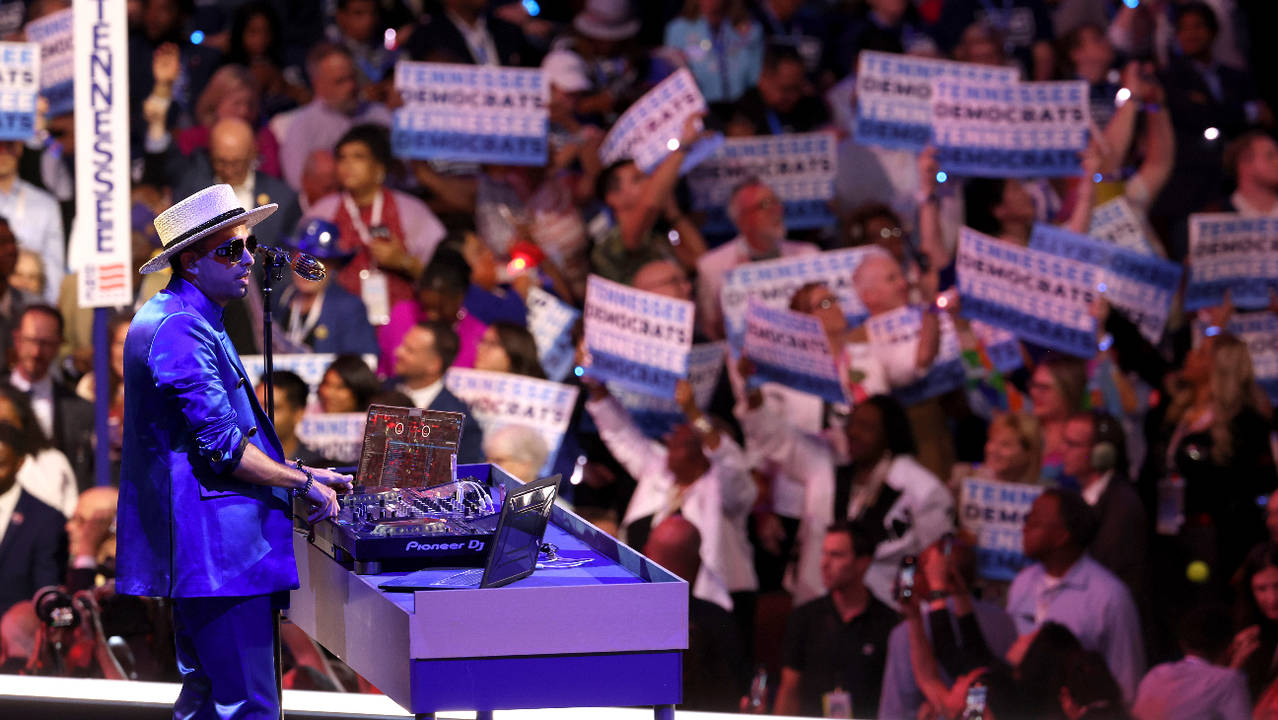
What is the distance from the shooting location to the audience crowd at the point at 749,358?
5609 mm

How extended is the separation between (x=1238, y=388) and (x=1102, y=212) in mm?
822

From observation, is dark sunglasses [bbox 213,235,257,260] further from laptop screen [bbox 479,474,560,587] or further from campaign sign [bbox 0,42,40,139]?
campaign sign [bbox 0,42,40,139]

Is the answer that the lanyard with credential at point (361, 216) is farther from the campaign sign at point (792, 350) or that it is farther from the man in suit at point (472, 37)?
the campaign sign at point (792, 350)

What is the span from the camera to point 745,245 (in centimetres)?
623

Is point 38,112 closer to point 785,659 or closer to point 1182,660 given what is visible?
point 785,659

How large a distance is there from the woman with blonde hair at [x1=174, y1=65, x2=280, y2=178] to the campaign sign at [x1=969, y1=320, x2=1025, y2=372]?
9.22 feet

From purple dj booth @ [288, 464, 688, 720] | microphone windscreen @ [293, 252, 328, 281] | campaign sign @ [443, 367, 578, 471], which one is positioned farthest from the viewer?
campaign sign @ [443, 367, 578, 471]

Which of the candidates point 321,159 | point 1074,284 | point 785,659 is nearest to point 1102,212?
point 1074,284

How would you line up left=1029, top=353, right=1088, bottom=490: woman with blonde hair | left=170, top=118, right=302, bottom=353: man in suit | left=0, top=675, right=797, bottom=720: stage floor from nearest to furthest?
left=0, top=675, right=797, bottom=720: stage floor → left=1029, top=353, right=1088, bottom=490: woman with blonde hair → left=170, top=118, right=302, bottom=353: man in suit

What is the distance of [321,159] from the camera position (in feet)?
21.1

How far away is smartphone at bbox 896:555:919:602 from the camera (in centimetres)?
566

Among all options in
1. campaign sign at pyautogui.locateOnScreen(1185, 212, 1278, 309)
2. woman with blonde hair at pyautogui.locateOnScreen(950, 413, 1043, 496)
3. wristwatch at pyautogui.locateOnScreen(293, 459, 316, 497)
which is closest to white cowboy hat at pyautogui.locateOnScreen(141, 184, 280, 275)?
wristwatch at pyautogui.locateOnScreen(293, 459, 316, 497)

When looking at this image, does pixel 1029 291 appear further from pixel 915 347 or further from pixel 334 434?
pixel 334 434

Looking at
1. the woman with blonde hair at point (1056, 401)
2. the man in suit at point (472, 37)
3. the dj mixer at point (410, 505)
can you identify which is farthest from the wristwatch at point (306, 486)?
the man in suit at point (472, 37)
